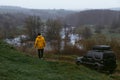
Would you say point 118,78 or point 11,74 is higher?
point 11,74

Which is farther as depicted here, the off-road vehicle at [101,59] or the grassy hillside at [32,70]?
the off-road vehicle at [101,59]

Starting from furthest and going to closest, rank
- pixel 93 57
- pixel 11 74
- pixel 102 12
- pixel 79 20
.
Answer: pixel 102 12 → pixel 79 20 → pixel 93 57 → pixel 11 74

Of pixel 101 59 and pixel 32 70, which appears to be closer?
pixel 32 70

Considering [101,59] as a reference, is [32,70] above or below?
above

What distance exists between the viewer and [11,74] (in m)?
14.0

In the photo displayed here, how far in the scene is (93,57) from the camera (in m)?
24.2

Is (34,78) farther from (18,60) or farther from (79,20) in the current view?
(79,20)

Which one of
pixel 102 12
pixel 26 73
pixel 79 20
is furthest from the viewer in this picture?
pixel 102 12

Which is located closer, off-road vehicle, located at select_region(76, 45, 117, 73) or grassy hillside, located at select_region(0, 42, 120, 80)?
grassy hillside, located at select_region(0, 42, 120, 80)

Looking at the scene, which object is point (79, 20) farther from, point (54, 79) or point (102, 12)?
point (54, 79)

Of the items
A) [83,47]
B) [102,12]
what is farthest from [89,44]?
[102,12]

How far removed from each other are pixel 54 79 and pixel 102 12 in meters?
161

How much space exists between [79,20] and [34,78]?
14722 centimetres

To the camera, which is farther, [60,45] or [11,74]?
[60,45]
